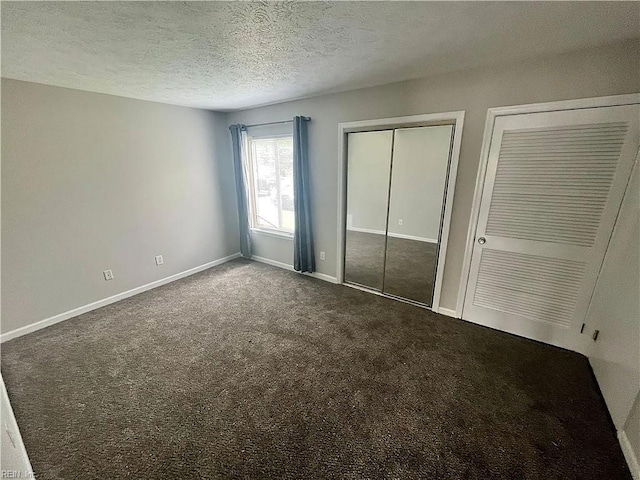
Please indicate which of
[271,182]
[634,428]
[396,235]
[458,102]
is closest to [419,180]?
[396,235]

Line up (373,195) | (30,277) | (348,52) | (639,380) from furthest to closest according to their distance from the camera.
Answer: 1. (373,195)
2. (30,277)
3. (348,52)
4. (639,380)

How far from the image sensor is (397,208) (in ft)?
9.85

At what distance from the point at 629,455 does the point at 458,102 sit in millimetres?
2568

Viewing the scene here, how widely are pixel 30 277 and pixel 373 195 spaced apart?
11.7 ft

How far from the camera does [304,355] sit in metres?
2.16

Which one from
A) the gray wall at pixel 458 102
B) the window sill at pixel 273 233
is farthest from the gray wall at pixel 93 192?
the gray wall at pixel 458 102

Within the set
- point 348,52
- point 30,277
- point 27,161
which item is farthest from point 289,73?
point 30,277

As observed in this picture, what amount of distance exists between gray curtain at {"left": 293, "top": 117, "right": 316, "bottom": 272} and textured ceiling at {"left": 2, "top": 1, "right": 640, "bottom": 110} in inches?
33.1

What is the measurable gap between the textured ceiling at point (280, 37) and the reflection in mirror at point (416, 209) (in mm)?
620

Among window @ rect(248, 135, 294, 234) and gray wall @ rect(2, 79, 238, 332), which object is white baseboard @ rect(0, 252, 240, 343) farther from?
window @ rect(248, 135, 294, 234)

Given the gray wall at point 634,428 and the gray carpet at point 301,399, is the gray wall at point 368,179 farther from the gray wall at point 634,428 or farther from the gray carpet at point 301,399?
the gray wall at point 634,428

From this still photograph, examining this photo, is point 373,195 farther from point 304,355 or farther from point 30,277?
point 30,277

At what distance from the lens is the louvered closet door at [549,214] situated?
6.03 ft

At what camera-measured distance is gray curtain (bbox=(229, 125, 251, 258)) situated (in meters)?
3.78
